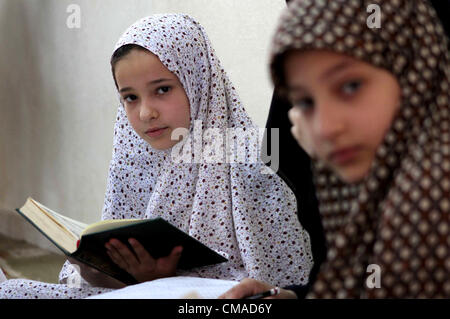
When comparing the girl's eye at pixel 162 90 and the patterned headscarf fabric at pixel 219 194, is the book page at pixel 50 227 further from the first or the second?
the girl's eye at pixel 162 90

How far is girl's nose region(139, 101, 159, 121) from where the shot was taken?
156 cm

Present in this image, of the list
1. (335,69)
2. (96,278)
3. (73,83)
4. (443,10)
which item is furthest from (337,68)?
(73,83)

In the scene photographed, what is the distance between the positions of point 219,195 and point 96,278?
0.38 meters

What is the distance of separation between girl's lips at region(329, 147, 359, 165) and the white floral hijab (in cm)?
80

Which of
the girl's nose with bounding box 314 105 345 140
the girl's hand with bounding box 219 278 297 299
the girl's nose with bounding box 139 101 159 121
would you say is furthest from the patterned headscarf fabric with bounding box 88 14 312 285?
the girl's nose with bounding box 314 105 345 140

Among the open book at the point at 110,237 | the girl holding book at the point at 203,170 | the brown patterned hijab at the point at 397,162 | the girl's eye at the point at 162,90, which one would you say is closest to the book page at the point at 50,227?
the open book at the point at 110,237

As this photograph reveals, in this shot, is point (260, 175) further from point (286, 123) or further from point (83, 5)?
point (83, 5)

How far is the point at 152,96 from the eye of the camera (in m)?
1.60

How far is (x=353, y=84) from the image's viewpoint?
2.54 feet

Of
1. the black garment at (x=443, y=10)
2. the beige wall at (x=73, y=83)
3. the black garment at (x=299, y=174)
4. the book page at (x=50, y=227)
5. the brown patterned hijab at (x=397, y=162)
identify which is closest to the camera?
the brown patterned hijab at (x=397, y=162)

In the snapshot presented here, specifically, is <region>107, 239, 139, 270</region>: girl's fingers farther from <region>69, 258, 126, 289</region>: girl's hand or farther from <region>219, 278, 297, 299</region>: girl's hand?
<region>219, 278, 297, 299</region>: girl's hand

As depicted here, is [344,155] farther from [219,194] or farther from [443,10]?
[219,194]

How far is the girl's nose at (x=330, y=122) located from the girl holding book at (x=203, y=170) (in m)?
0.83

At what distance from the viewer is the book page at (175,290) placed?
108 cm
